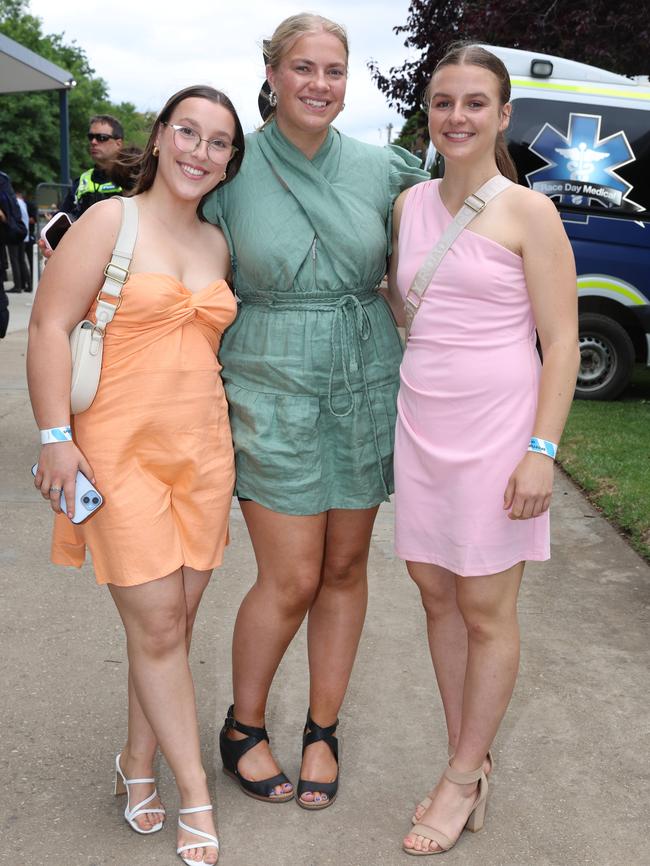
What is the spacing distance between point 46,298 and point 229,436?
59 centimetres

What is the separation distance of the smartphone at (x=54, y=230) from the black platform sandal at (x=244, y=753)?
4.66ft

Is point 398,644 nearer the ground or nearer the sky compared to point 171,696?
nearer the ground

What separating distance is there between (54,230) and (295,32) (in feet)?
2.65

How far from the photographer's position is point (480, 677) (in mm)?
2709

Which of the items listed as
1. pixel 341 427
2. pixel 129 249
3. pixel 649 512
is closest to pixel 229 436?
pixel 341 427

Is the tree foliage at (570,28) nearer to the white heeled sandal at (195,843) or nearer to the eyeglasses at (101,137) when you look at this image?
the eyeglasses at (101,137)

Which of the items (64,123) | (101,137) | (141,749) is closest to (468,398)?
(141,749)

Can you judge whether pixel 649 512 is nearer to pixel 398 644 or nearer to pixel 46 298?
pixel 398 644

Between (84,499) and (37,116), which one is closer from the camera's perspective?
(84,499)

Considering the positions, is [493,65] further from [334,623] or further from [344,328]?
[334,623]

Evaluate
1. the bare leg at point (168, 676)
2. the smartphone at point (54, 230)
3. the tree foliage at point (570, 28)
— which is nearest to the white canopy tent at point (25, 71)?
the tree foliage at point (570, 28)


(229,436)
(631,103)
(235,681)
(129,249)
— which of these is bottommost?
(235,681)

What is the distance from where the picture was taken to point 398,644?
3.99 m

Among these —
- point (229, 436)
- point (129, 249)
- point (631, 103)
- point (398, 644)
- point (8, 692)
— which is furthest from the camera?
point (631, 103)
